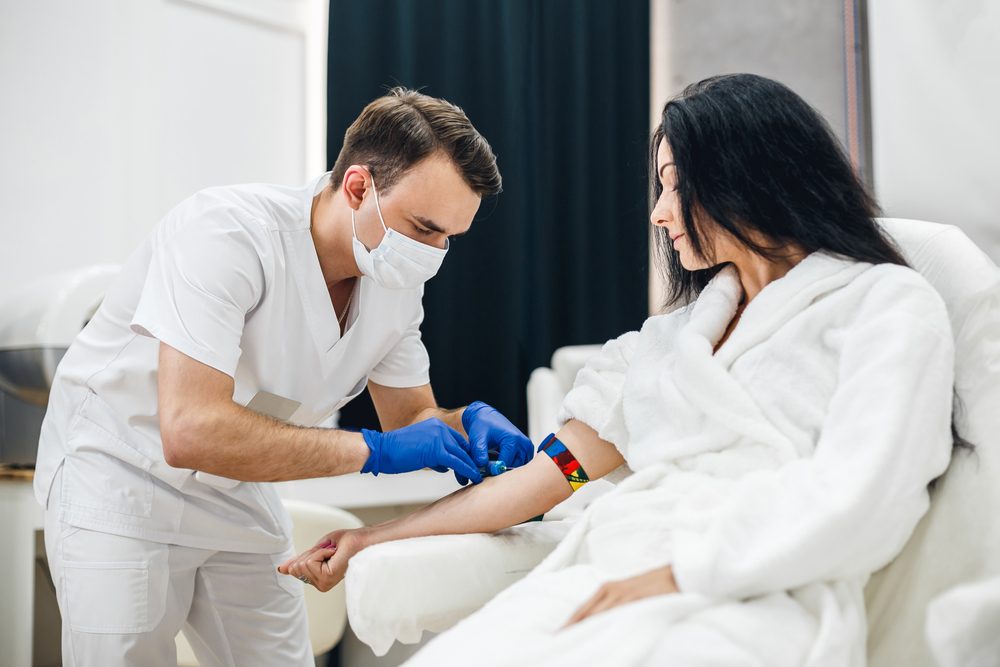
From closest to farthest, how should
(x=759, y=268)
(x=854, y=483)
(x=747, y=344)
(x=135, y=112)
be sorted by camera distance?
(x=854, y=483) < (x=747, y=344) < (x=759, y=268) < (x=135, y=112)

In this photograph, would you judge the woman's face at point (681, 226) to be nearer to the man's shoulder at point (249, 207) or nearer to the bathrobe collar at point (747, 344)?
the bathrobe collar at point (747, 344)

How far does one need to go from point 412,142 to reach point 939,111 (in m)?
1.26

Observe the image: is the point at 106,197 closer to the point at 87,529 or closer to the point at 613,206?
the point at 87,529

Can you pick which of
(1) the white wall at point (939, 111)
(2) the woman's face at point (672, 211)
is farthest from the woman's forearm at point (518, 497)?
(1) the white wall at point (939, 111)

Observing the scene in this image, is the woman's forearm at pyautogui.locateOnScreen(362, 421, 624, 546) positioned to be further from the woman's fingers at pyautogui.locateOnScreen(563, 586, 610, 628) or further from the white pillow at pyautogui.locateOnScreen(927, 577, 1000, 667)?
the white pillow at pyautogui.locateOnScreen(927, 577, 1000, 667)

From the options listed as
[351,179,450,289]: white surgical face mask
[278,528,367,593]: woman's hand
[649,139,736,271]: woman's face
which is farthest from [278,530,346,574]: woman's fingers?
[649,139,736,271]: woman's face

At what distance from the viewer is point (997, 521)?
1043 mm

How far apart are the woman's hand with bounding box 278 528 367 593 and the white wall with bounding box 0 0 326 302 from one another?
152 cm

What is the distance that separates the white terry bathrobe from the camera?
0.91m

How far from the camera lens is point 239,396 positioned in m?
1.55

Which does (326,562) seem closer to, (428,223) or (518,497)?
(518,497)

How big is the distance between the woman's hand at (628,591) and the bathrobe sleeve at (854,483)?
0.02 meters

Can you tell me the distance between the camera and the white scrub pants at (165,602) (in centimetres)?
138

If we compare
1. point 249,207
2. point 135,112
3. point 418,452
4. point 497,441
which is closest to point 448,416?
point 497,441
